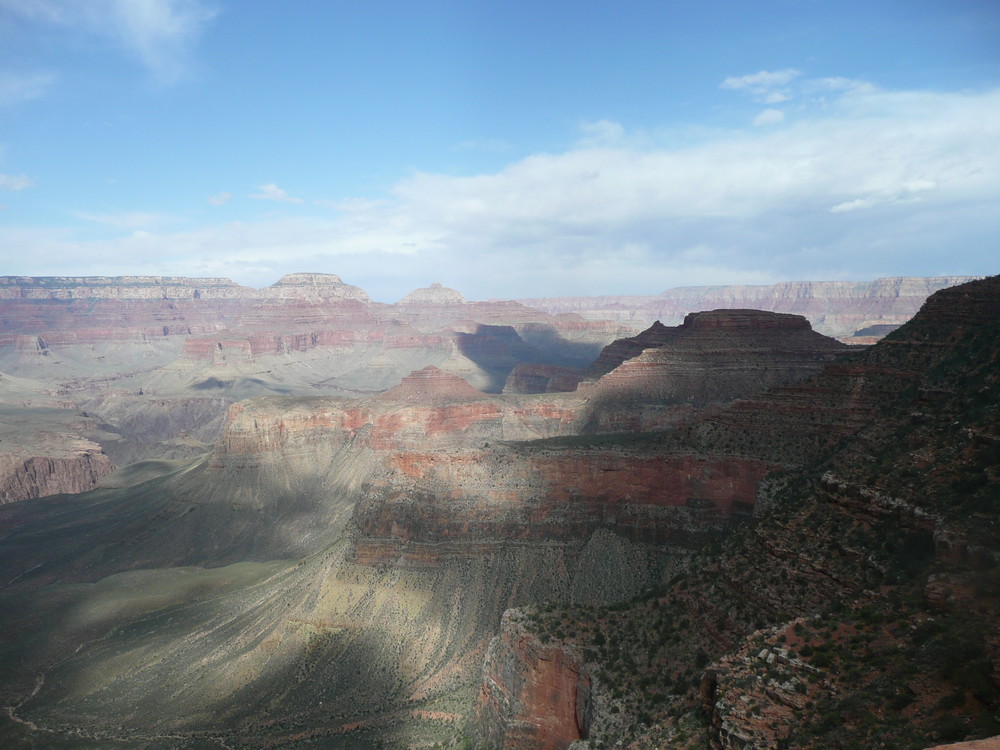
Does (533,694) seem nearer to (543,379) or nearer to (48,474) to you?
(543,379)

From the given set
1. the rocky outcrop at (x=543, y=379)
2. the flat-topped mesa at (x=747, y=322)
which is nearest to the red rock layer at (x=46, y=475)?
the rocky outcrop at (x=543, y=379)

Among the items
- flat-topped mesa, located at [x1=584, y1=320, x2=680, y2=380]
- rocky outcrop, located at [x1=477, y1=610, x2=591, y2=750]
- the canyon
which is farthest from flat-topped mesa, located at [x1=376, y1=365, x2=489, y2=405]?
rocky outcrop, located at [x1=477, y1=610, x2=591, y2=750]

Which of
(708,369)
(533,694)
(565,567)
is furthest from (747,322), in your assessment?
(533,694)

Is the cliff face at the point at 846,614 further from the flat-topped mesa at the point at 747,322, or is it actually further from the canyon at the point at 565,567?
the flat-topped mesa at the point at 747,322

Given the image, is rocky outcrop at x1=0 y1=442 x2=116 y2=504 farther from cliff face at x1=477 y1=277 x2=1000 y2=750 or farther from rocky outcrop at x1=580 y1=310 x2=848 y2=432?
cliff face at x1=477 y1=277 x2=1000 y2=750

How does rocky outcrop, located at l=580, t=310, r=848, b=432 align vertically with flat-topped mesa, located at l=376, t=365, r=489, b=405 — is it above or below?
above

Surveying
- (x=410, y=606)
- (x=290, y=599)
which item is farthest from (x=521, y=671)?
(x=290, y=599)
